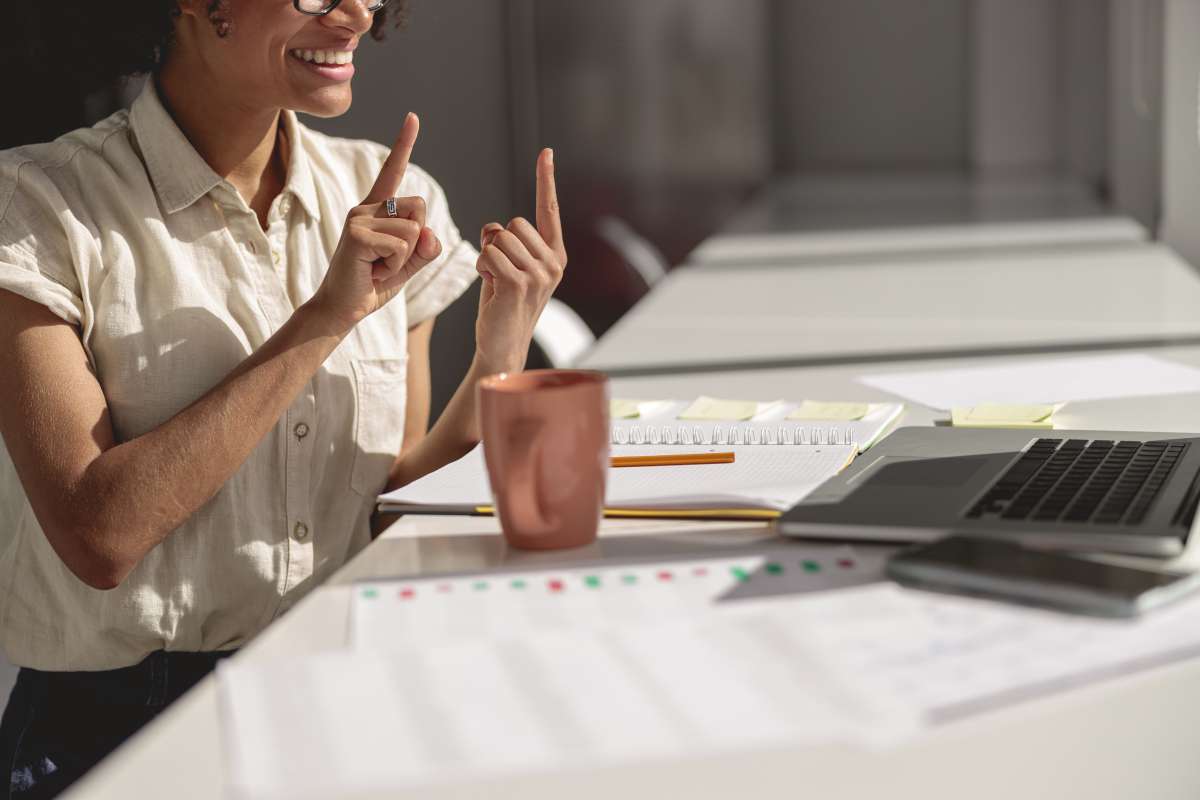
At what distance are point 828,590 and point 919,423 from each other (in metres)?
0.53

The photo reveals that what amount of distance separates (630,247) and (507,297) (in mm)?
3040

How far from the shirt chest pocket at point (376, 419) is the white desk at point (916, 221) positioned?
1.78 meters

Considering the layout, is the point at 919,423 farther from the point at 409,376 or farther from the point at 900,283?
the point at 900,283

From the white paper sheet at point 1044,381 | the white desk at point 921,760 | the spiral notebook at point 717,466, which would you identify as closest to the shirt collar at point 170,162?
the spiral notebook at point 717,466

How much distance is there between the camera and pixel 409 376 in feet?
4.72

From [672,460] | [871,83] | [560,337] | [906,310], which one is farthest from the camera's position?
[871,83]

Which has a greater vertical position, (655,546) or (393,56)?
(393,56)

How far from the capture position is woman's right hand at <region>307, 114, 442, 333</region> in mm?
1029

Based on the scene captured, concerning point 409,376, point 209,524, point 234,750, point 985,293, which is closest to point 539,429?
point 234,750

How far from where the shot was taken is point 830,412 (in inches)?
47.4

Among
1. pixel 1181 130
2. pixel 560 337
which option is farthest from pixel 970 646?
pixel 1181 130

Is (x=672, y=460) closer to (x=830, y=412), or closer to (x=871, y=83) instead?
(x=830, y=412)

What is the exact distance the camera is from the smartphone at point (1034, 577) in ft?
2.15

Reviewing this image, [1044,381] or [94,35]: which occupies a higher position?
[94,35]
